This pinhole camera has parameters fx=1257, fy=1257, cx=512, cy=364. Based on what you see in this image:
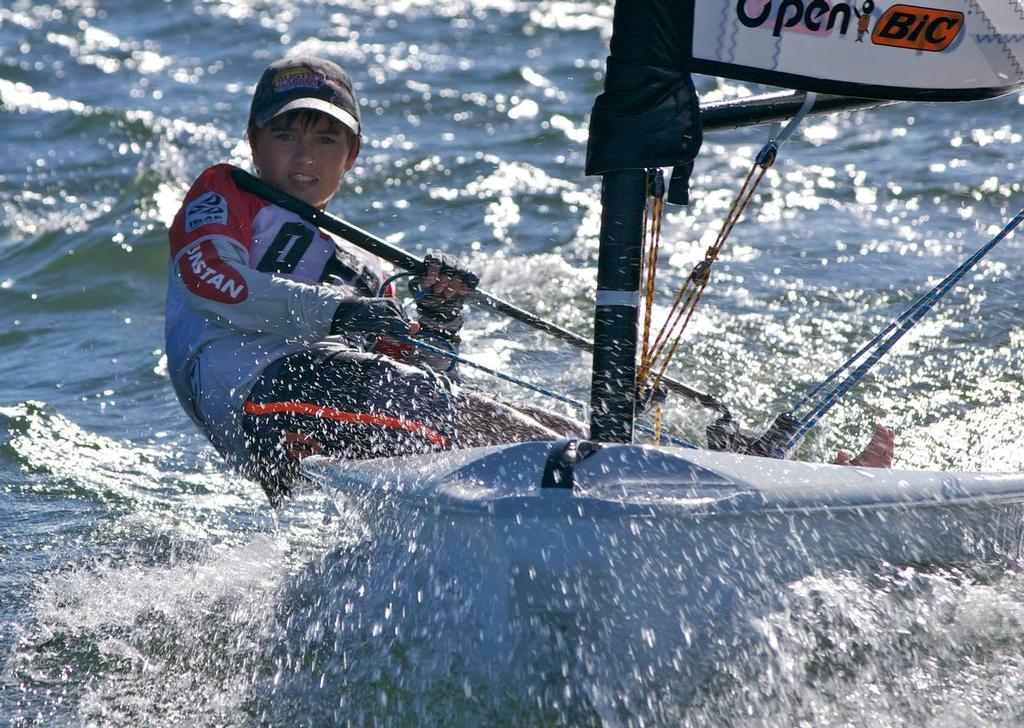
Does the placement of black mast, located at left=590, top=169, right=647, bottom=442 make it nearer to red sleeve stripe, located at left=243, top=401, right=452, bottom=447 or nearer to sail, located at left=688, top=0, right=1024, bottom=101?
→ sail, located at left=688, top=0, right=1024, bottom=101

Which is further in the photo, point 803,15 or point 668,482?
point 803,15

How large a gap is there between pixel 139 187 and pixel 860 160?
413 centimetres

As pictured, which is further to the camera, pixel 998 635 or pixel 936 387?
pixel 936 387

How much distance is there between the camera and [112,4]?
13.1 metres

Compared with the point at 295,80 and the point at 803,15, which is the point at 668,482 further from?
the point at 295,80

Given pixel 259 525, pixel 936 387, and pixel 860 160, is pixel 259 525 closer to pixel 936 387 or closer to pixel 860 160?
pixel 936 387

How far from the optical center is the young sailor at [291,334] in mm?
2783

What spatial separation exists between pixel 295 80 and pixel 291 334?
27.5 inches

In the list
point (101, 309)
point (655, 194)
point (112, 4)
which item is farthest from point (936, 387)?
point (112, 4)

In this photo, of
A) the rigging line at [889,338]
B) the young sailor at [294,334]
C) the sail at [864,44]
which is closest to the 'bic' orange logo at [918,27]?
the sail at [864,44]

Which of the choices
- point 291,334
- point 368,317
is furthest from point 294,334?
point 368,317

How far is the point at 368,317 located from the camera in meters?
2.77

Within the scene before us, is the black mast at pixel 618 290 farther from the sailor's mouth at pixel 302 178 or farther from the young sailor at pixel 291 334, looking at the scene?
the sailor's mouth at pixel 302 178

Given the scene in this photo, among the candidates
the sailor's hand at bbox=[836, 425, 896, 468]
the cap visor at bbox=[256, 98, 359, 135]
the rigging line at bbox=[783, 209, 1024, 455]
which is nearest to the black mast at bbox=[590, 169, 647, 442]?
the rigging line at bbox=[783, 209, 1024, 455]
